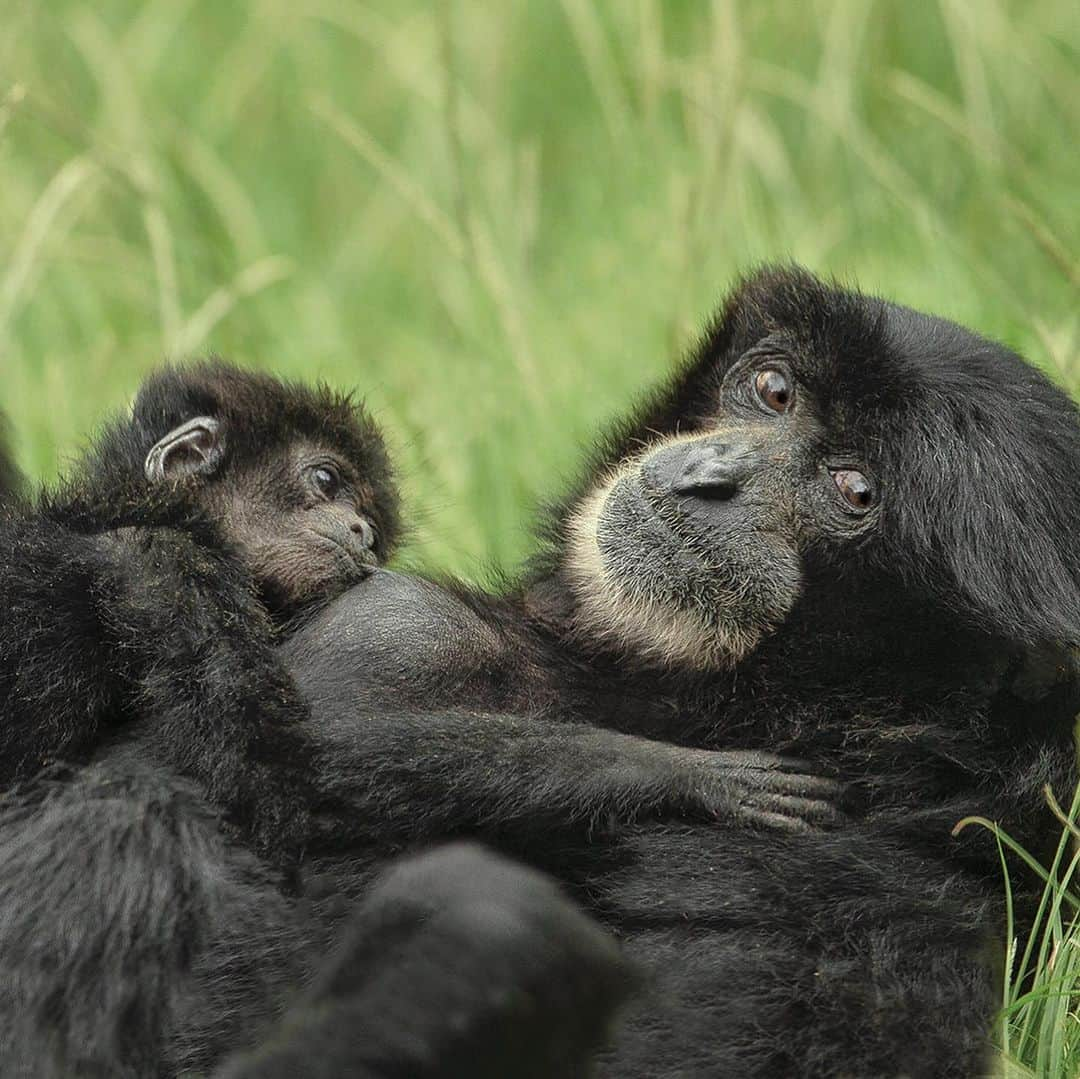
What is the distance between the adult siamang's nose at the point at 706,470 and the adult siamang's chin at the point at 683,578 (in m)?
0.03

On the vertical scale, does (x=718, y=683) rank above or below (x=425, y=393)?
below

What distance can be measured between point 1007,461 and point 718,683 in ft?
3.05

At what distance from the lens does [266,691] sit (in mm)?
4008

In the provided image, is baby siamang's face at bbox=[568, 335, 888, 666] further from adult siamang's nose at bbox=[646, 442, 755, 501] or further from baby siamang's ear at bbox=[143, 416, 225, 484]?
baby siamang's ear at bbox=[143, 416, 225, 484]

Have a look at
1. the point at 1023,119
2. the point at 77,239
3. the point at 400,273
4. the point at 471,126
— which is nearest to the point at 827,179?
the point at 1023,119

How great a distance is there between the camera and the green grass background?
7.29m

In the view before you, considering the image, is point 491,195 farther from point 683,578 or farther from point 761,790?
point 761,790

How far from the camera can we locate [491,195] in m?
8.87

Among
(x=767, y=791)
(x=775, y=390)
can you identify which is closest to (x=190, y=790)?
(x=767, y=791)

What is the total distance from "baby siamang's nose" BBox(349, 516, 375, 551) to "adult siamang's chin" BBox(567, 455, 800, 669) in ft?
2.44

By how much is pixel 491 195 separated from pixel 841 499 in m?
4.89

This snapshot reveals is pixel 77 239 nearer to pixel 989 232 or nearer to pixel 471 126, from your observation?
pixel 471 126

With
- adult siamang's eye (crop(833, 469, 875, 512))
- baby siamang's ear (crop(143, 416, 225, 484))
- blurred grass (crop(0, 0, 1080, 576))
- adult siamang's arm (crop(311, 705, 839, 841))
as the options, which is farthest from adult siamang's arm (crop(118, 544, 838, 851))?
blurred grass (crop(0, 0, 1080, 576))

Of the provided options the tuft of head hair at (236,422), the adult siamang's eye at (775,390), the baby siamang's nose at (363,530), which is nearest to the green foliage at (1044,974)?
the adult siamang's eye at (775,390)
